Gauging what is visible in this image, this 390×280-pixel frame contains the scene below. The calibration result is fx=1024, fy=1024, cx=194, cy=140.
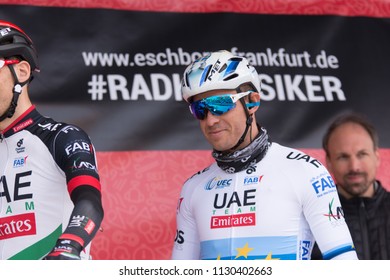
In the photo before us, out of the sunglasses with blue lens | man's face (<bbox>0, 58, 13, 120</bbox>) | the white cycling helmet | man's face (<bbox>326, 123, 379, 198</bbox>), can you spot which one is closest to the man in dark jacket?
man's face (<bbox>326, 123, 379, 198</bbox>)

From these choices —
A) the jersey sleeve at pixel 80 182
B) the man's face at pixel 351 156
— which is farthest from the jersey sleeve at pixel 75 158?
the man's face at pixel 351 156

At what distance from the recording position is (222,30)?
19.6ft

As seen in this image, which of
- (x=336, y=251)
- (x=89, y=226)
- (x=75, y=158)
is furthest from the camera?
(x=336, y=251)

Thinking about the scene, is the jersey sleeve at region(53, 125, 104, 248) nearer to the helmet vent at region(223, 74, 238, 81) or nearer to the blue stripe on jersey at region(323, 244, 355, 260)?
the helmet vent at region(223, 74, 238, 81)

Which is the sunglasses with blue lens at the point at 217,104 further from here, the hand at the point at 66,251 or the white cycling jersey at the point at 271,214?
the hand at the point at 66,251

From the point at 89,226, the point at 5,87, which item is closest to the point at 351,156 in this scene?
the point at 5,87

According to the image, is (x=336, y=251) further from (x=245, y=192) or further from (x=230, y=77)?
(x=230, y=77)

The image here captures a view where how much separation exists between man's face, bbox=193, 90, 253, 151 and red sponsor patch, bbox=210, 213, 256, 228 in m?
0.32

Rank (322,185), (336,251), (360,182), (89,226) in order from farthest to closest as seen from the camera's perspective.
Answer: (360,182), (322,185), (336,251), (89,226)

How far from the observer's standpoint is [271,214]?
4633 millimetres

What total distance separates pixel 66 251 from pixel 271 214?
116 cm

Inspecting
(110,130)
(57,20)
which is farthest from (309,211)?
(57,20)
